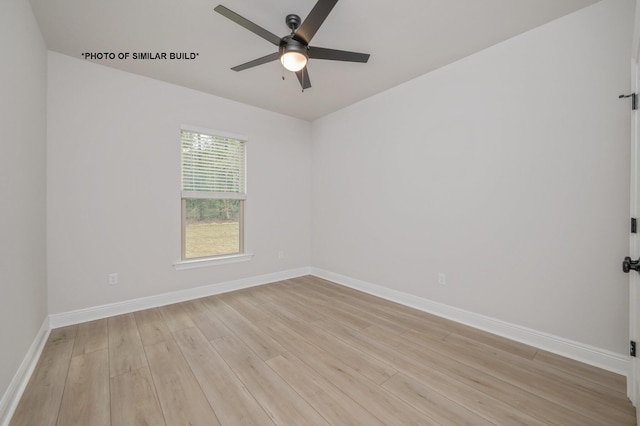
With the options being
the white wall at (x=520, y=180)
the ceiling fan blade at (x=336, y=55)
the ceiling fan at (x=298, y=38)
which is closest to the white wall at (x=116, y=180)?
the ceiling fan at (x=298, y=38)

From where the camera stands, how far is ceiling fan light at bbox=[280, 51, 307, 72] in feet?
6.49

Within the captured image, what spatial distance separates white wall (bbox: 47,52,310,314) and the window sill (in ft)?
0.25

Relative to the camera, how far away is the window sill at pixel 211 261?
3398mm

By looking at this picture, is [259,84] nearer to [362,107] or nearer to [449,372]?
[362,107]

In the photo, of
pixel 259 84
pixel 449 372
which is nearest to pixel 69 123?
pixel 259 84

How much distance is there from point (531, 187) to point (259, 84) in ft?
10.4

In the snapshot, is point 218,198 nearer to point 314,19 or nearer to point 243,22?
point 243,22

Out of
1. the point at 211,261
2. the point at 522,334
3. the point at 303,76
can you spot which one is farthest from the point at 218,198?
the point at 522,334

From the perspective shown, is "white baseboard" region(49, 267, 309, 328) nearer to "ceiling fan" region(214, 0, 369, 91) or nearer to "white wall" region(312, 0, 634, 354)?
"white wall" region(312, 0, 634, 354)

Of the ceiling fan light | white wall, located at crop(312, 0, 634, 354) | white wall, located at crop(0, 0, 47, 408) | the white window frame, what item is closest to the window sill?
the white window frame

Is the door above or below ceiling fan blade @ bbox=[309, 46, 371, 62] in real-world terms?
below

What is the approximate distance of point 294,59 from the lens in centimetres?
203

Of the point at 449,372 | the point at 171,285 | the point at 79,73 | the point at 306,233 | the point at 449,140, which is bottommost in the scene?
the point at 449,372

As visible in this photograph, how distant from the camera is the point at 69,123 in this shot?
8.84ft
